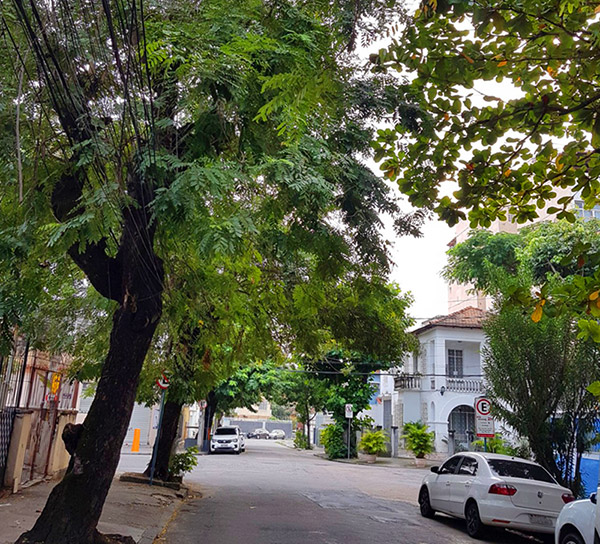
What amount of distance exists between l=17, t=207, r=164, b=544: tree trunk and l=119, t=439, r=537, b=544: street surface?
8.83 feet

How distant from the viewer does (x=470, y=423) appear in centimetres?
3741

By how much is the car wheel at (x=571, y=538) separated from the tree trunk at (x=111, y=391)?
19.9 ft

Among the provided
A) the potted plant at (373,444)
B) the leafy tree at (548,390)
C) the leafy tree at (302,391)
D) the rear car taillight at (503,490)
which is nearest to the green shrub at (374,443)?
the potted plant at (373,444)

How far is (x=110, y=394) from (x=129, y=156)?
2.96 metres

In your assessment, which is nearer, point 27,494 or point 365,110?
point 365,110

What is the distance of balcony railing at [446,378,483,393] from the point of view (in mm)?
36094

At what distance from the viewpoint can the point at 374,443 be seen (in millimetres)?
35312

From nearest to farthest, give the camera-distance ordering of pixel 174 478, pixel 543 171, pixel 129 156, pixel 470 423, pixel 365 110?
pixel 543 171 < pixel 129 156 < pixel 365 110 < pixel 174 478 < pixel 470 423

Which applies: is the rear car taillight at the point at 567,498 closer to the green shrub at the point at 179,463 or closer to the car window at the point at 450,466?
the car window at the point at 450,466

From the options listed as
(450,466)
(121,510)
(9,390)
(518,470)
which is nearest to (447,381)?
(450,466)

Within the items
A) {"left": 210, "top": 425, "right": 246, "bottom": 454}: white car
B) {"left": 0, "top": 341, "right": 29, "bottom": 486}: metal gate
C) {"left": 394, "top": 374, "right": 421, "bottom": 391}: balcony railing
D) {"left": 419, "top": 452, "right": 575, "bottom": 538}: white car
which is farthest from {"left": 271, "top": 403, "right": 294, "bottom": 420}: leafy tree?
{"left": 419, "top": 452, "right": 575, "bottom": 538}: white car

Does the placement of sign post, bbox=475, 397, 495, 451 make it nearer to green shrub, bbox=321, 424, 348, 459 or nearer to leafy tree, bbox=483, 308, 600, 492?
leafy tree, bbox=483, 308, 600, 492

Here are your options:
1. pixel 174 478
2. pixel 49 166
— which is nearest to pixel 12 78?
pixel 49 166

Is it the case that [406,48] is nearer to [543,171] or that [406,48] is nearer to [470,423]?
[543,171]
